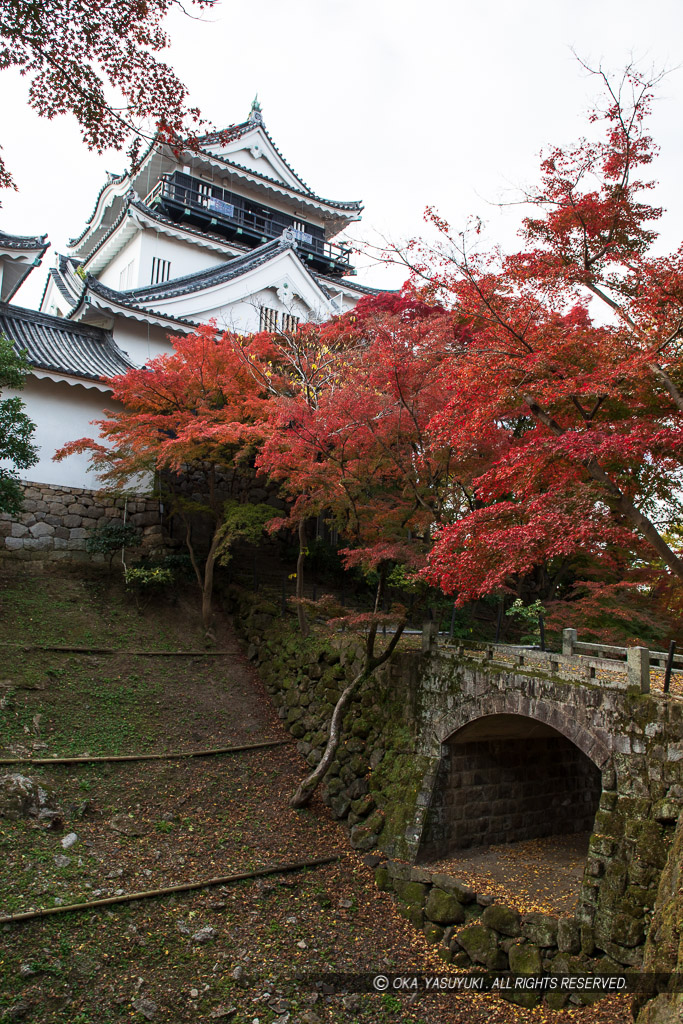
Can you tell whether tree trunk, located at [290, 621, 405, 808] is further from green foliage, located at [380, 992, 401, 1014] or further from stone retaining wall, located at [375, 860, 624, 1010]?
green foliage, located at [380, 992, 401, 1014]

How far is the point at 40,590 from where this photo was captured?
46.0 ft

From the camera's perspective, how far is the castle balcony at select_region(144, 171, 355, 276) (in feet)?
75.9

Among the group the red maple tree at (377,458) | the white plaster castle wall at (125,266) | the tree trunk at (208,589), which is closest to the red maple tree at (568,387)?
the red maple tree at (377,458)

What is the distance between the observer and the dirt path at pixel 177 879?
6.96m

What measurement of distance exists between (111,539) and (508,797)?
10212 millimetres

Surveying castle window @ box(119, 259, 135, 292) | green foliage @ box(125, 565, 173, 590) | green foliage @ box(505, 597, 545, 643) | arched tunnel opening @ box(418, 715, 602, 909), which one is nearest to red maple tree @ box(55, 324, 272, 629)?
green foliage @ box(125, 565, 173, 590)

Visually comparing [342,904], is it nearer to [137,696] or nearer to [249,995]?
[249,995]

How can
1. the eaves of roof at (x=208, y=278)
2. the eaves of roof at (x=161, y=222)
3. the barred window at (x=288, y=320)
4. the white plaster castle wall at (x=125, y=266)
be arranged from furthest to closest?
the white plaster castle wall at (x=125, y=266) < the barred window at (x=288, y=320) < the eaves of roof at (x=161, y=222) < the eaves of roof at (x=208, y=278)

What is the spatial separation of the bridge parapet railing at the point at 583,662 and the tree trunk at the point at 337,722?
80cm

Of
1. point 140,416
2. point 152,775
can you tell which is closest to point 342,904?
point 152,775

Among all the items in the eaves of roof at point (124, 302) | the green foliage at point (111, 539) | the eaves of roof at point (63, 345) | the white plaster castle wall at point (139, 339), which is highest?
the eaves of roof at point (124, 302)

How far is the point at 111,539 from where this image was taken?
1515 cm

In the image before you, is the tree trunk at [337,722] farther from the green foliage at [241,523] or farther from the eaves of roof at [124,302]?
the eaves of roof at [124,302]

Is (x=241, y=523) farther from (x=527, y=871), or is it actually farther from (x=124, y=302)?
(x=527, y=871)
